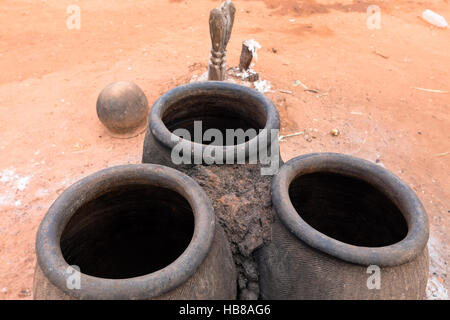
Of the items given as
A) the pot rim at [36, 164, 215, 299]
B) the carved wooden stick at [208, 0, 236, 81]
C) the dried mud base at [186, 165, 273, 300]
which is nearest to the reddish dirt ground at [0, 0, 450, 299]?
the carved wooden stick at [208, 0, 236, 81]

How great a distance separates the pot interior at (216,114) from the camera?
8.23 ft

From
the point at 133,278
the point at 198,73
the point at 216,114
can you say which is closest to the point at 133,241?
the point at 133,278

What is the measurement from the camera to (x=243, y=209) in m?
2.00

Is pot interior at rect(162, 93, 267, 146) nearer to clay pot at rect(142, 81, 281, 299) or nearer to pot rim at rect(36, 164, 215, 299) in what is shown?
clay pot at rect(142, 81, 281, 299)

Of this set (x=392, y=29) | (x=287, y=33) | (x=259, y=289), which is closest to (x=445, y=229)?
(x=259, y=289)

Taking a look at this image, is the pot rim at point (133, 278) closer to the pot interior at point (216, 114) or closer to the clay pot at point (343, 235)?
the clay pot at point (343, 235)

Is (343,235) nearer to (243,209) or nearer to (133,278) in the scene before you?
(243,209)

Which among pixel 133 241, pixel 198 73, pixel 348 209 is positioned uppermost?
pixel 348 209

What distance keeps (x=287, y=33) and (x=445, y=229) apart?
5.67m

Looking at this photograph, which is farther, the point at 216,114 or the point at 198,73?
the point at 198,73

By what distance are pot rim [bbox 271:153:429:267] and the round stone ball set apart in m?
3.20

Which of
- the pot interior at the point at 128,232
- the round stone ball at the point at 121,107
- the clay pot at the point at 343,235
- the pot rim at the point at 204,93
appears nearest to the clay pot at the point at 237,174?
the pot rim at the point at 204,93

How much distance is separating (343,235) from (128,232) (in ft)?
4.69

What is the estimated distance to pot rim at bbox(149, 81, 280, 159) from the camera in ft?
6.70
